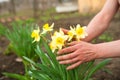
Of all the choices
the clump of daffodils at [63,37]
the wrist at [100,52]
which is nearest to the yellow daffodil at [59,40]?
the clump of daffodils at [63,37]

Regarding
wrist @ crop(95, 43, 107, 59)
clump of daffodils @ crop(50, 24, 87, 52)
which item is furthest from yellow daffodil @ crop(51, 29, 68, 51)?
wrist @ crop(95, 43, 107, 59)

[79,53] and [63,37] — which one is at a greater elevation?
[63,37]

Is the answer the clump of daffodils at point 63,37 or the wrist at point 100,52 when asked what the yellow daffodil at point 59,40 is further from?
the wrist at point 100,52

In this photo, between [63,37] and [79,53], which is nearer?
[79,53]

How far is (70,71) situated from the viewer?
8.34 feet

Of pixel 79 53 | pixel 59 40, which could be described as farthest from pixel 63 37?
pixel 79 53

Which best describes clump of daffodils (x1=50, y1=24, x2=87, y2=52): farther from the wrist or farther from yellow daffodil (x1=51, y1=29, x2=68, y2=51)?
the wrist

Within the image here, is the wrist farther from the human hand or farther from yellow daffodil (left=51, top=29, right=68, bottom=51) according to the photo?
yellow daffodil (left=51, top=29, right=68, bottom=51)

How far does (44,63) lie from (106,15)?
0.66 m

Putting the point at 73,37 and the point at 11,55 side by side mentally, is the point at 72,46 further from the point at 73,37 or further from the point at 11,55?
the point at 11,55

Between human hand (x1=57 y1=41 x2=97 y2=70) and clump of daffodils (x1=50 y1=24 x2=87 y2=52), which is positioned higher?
clump of daffodils (x1=50 y1=24 x2=87 y2=52)

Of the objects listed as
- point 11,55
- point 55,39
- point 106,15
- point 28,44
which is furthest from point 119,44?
point 11,55

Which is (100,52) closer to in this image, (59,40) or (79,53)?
(79,53)

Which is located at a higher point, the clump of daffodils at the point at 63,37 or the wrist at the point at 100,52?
the clump of daffodils at the point at 63,37
